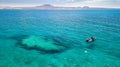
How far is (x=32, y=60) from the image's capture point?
27641 millimetres

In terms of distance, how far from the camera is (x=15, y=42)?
128 ft

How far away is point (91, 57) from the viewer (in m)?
29.0

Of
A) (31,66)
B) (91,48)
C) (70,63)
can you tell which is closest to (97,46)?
(91,48)

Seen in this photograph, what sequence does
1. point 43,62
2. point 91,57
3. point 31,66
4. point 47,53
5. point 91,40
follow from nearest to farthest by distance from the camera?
1. point 31,66
2. point 43,62
3. point 91,57
4. point 47,53
5. point 91,40

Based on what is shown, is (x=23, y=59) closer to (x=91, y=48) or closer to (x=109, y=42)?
(x=91, y=48)

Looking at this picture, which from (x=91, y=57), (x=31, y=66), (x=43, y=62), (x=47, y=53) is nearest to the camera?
(x=31, y=66)

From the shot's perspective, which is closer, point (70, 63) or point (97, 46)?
point (70, 63)

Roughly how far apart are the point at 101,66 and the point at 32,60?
42.3 feet

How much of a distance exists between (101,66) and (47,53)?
37.8 ft

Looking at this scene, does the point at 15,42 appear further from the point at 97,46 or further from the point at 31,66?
the point at 97,46

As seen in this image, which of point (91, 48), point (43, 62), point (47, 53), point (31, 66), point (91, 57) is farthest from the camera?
point (91, 48)

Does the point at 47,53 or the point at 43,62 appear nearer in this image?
the point at 43,62

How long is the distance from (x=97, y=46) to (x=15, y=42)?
855 inches

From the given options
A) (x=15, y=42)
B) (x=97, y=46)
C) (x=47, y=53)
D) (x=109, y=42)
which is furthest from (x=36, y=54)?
(x=109, y=42)
